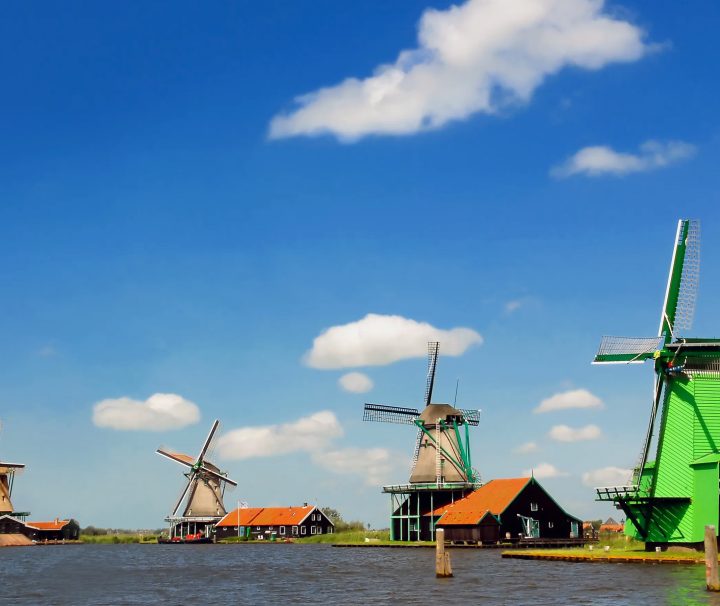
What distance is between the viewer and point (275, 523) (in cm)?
10538

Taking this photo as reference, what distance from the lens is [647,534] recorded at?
46500 millimetres

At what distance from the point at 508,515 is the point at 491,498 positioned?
2.30 meters

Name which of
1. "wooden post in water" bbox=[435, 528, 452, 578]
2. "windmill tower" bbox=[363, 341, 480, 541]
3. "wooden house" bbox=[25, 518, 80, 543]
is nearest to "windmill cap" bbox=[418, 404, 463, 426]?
"windmill tower" bbox=[363, 341, 480, 541]

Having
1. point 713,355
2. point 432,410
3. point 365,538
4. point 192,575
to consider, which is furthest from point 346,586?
point 365,538

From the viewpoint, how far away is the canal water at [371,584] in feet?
102

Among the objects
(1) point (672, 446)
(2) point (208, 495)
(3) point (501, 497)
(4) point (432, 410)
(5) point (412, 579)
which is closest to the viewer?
(5) point (412, 579)

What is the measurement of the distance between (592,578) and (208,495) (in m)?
81.5

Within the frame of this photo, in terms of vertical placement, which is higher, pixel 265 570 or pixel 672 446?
pixel 672 446

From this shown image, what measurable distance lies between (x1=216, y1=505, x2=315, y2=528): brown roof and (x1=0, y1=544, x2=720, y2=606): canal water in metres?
51.1

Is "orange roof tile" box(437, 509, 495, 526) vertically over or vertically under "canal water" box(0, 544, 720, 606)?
over

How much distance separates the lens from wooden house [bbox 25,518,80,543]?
111938 millimetres

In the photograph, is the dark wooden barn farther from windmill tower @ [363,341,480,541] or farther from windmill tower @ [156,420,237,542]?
windmill tower @ [156,420,237,542]

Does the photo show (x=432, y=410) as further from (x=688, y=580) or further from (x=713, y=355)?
(x=688, y=580)

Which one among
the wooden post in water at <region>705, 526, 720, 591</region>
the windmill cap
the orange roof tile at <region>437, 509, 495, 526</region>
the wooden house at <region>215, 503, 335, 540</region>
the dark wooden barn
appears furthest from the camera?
the wooden house at <region>215, 503, 335, 540</region>
